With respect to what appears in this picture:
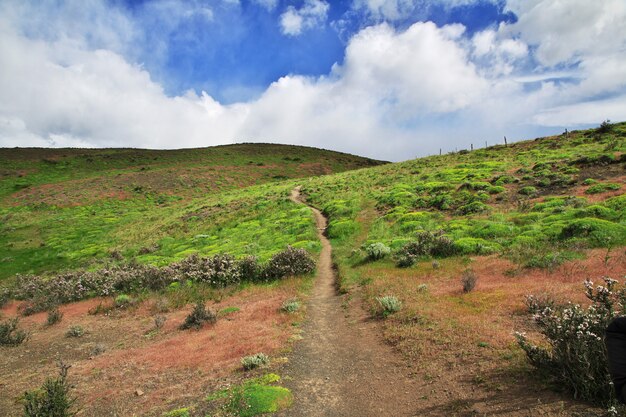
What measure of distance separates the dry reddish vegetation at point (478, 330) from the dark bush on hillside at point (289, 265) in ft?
19.4

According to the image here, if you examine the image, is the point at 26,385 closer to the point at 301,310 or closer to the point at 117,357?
the point at 117,357

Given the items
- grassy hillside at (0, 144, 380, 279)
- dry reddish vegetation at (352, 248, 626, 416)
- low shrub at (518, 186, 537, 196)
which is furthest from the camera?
grassy hillside at (0, 144, 380, 279)

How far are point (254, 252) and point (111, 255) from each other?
62.3ft

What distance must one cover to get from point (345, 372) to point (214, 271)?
1569 centimetres

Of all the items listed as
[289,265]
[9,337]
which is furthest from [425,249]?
[9,337]

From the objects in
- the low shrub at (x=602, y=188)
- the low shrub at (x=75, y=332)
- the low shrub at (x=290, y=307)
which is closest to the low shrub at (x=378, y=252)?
the low shrub at (x=290, y=307)

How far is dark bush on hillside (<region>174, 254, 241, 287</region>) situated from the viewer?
2375cm

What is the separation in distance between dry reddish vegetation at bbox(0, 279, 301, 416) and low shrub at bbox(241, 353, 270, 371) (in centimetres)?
55

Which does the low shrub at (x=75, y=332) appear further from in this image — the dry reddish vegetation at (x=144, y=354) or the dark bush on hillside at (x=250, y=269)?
the dark bush on hillside at (x=250, y=269)

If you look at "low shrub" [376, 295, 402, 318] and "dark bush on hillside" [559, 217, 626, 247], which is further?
"dark bush on hillside" [559, 217, 626, 247]

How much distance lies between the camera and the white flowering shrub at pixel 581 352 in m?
6.71

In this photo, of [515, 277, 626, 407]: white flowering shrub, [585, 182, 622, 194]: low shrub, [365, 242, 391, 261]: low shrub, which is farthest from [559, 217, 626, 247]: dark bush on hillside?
[515, 277, 626, 407]: white flowering shrub

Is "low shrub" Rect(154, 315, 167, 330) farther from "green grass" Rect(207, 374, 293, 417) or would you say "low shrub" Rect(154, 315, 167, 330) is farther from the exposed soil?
"green grass" Rect(207, 374, 293, 417)

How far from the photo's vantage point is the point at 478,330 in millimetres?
10953
